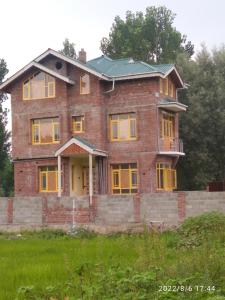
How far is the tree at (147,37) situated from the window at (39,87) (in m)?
19.0

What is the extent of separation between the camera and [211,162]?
129 ft

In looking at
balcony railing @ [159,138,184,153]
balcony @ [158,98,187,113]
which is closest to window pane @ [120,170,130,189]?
balcony railing @ [159,138,184,153]

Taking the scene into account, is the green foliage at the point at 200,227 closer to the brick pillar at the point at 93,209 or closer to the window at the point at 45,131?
the brick pillar at the point at 93,209

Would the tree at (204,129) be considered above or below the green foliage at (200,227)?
above

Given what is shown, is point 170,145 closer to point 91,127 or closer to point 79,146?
point 91,127

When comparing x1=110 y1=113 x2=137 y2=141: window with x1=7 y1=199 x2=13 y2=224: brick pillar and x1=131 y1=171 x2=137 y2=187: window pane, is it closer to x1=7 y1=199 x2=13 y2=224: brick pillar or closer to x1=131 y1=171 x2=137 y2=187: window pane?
x1=131 y1=171 x2=137 y2=187: window pane

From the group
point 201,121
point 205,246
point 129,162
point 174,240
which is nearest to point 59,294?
point 205,246

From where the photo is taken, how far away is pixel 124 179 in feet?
105

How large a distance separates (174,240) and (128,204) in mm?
7050

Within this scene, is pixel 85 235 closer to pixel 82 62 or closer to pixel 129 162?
pixel 129 162

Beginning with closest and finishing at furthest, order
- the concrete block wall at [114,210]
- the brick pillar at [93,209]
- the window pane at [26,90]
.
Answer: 1. the concrete block wall at [114,210]
2. the brick pillar at [93,209]
3. the window pane at [26,90]

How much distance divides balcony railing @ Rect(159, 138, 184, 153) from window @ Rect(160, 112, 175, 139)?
254mm

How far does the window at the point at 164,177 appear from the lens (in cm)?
3226

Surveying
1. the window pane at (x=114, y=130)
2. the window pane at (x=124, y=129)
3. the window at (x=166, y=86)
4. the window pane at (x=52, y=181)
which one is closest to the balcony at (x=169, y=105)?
the window at (x=166, y=86)
